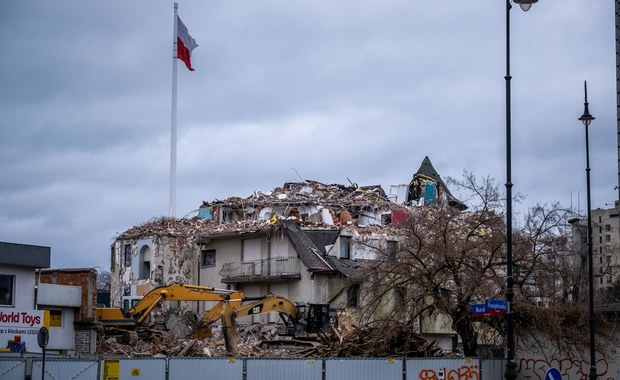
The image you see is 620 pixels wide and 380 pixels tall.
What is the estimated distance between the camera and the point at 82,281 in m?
47.9

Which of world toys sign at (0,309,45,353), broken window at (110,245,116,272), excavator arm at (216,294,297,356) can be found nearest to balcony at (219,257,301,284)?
broken window at (110,245,116,272)

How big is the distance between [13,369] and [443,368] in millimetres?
14133

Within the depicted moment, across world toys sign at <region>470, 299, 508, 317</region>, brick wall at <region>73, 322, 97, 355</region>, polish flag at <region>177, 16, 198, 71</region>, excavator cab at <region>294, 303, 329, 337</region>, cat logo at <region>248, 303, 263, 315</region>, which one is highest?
polish flag at <region>177, 16, 198, 71</region>

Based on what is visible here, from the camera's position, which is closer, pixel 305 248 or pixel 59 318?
pixel 59 318

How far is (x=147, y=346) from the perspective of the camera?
52719 millimetres

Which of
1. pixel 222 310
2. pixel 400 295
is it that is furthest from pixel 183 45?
pixel 400 295

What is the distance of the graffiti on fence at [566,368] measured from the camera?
35.6 metres

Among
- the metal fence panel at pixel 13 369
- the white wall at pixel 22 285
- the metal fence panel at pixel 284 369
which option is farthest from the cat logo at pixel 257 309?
the metal fence panel at pixel 13 369

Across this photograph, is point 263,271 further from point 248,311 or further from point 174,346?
point 248,311

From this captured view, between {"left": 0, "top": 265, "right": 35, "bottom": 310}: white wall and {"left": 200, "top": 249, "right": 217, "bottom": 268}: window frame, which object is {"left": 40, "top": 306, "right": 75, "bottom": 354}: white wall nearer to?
{"left": 0, "top": 265, "right": 35, "bottom": 310}: white wall

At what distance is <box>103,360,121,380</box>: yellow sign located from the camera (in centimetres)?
3228

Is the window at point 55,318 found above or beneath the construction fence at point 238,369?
above

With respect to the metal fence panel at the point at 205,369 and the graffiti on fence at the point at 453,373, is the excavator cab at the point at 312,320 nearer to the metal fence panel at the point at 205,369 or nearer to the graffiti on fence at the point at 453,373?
the graffiti on fence at the point at 453,373

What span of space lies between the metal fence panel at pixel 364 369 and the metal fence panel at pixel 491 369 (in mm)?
3426
